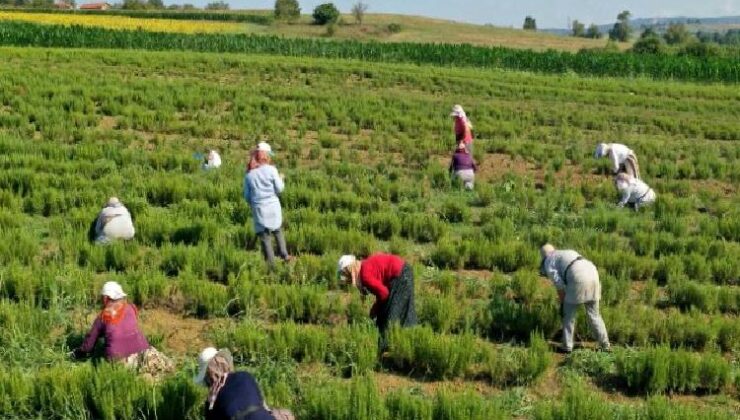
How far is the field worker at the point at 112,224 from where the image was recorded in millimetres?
9375

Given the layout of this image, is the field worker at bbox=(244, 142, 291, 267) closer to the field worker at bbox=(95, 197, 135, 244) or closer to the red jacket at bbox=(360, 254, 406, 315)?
the field worker at bbox=(95, 197, 135, 244)

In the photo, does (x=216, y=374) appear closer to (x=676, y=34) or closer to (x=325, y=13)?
(x=325, y=13)

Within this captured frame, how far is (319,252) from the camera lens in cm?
987

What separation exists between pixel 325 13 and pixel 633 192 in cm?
7419

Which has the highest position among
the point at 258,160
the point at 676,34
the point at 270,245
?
the point at 676,34

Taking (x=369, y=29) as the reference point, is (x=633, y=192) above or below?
below

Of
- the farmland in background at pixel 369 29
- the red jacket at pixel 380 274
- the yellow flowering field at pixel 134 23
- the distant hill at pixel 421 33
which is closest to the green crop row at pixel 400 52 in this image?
the yellow flowering field at pixel 134 23

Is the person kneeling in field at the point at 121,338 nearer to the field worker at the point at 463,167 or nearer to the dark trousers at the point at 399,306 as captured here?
the dark trousers at the point at 399,306

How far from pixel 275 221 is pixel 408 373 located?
317 cm

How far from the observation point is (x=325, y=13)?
8319 cm

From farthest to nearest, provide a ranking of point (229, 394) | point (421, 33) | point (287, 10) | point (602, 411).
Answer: point (287, 10)
point (421, 33)
point (602, 411)
point (229, 394)

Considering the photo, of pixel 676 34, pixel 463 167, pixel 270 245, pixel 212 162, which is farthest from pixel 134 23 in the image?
pixel 270 245

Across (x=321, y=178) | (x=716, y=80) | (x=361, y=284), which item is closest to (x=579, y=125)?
(x=321, y=178)

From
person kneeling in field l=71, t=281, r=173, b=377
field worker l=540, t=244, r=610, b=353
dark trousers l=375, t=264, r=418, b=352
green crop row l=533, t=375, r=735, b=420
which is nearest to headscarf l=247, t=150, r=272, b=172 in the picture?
dark trousers l=375, t=264, r=418, b=352
